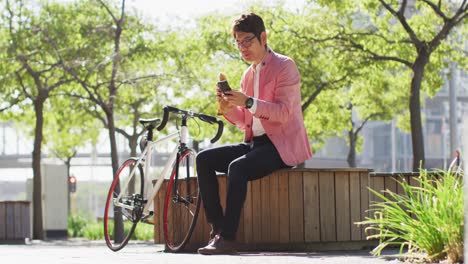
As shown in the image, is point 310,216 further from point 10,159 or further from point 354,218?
A: point 10,159

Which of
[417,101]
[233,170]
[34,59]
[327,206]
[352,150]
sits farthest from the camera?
[352,150]

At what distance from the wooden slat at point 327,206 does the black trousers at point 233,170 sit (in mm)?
1301

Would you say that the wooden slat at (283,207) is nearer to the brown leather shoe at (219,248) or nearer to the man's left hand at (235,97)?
the brown leather shoe at (219,248)

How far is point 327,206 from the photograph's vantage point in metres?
9.30

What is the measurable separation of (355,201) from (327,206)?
0.30 metres

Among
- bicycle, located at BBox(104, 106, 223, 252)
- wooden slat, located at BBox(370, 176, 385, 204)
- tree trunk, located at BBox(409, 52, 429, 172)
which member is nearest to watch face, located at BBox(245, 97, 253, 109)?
bicycle, located at BBox(104, 106, 223, 252)

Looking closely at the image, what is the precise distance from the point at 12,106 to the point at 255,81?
22.9 metres

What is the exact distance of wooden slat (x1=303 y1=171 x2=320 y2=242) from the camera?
9195 mm

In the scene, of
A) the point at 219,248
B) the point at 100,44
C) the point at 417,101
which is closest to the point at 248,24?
the point at 219,248

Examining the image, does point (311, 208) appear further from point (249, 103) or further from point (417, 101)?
point (417, 101)

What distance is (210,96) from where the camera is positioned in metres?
32.9

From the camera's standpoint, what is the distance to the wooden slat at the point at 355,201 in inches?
371

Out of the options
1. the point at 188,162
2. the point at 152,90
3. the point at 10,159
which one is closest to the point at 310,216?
the point at 188,162

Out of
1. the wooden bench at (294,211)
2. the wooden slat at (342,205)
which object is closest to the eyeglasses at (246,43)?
the wooden bench at (294,211)
